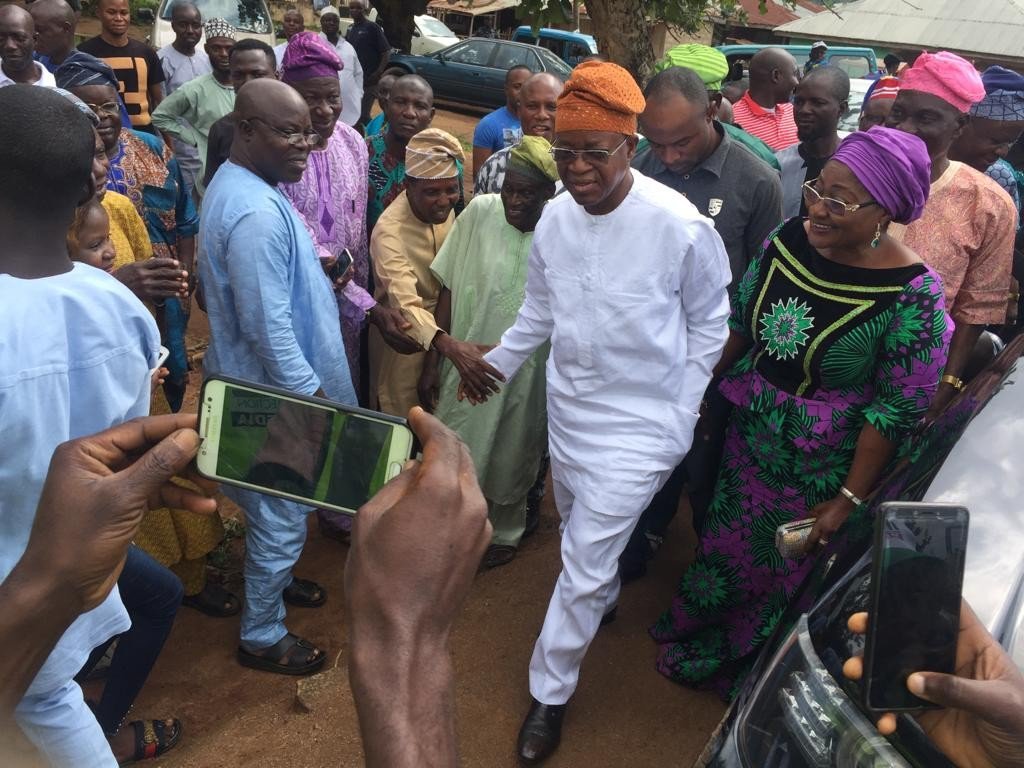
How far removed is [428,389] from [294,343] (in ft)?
3.60

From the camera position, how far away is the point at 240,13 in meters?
9.88

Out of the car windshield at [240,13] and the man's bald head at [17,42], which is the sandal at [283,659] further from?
the car windshield at [240,13]

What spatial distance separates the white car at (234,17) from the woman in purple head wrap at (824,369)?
8003mm

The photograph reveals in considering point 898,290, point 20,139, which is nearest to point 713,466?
point 898,290

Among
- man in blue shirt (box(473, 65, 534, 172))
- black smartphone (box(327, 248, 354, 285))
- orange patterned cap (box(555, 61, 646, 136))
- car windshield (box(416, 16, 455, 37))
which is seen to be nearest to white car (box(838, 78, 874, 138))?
man in blue shirt (box(473, 65, 534, 172))

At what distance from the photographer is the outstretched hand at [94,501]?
1342 mm

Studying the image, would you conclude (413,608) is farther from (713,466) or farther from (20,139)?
(713,466)

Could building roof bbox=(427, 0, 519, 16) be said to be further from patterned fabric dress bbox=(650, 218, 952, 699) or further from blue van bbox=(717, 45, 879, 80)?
patterned fabric dress bbox=(650, 218, 952, 699)

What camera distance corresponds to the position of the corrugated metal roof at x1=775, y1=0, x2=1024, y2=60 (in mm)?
20844

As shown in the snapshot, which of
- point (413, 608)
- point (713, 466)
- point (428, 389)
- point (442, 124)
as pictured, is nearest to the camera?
point (413, 608)

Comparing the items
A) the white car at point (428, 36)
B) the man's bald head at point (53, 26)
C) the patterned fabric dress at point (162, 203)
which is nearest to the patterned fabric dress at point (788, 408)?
the patterned fabric dress at point (162, 203)

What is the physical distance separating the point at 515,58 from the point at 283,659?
14.6 meters

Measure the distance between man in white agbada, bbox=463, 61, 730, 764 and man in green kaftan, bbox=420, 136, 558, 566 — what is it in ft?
1.91

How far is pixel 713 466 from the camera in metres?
3.44
